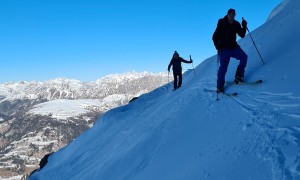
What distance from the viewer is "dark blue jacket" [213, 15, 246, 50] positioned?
14507 mm

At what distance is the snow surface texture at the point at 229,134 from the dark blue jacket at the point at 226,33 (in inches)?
82.3

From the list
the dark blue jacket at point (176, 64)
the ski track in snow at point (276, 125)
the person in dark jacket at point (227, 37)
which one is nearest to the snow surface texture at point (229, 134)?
the ski track in snow at point (276, 125)

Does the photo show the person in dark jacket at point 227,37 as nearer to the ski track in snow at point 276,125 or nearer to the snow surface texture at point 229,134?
the snow surface texture at point 229,134

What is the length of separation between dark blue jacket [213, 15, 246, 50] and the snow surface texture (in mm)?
2090

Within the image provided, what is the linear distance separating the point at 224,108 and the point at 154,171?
386cm

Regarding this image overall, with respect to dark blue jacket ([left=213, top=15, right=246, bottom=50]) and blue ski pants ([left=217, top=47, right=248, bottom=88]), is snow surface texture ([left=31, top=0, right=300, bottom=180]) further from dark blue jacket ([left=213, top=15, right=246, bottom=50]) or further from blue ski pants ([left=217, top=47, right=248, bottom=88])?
dark blue jacket ([left=213, top=15, right=246, bottom=50])

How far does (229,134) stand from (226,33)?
518 centimetres

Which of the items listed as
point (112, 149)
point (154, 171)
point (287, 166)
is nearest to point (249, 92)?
point (154, 171)

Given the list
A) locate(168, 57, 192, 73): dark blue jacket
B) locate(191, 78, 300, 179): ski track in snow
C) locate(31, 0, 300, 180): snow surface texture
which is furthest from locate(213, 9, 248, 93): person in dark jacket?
locate(168, 57, 192, 73): dark blue jacket

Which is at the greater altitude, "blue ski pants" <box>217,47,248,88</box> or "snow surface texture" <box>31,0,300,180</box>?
"blue ski pants" <box>217,47,248,88</box>

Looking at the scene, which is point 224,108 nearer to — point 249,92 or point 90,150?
point 249,92

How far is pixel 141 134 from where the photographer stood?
1903 centimetres

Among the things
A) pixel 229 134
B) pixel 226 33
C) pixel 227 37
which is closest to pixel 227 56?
pixel 227 37

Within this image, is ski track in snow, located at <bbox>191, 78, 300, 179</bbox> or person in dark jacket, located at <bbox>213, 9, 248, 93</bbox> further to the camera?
person in dark jacket, located at <bbox>213, 9, 248, 93</bbox>
